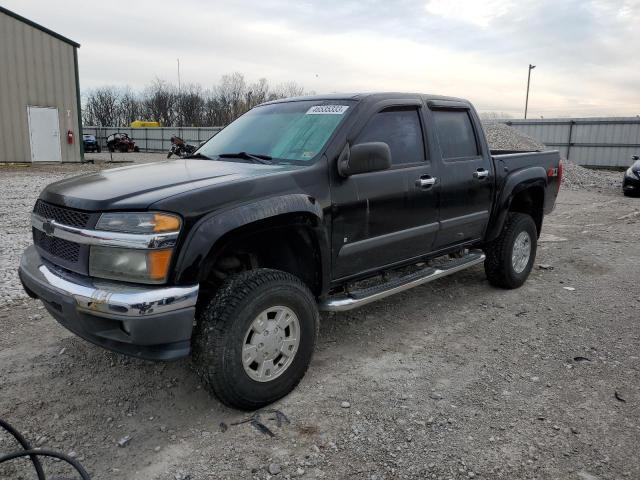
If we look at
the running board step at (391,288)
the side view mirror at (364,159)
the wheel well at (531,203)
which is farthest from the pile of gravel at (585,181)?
the side view mirror at (364,159)

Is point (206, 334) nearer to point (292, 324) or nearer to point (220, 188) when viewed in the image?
point (292, 324)

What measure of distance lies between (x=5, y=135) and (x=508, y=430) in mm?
20727

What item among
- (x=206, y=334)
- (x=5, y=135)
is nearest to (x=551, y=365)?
(x=206, y=334)

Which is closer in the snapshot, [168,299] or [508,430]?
[168,299]

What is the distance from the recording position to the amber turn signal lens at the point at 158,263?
2.49m

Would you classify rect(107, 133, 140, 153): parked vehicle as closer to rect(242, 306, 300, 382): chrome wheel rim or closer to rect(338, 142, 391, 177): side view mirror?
rect(338, 142, 391, 177): side view mirror

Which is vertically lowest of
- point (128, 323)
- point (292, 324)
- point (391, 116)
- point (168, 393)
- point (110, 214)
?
point (168, 393)

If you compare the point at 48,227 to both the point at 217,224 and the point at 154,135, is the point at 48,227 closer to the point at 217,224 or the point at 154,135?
the point at 217,224

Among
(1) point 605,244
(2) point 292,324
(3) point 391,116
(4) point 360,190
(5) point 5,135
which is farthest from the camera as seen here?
(5) point 5,135

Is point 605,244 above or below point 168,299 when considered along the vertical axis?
below

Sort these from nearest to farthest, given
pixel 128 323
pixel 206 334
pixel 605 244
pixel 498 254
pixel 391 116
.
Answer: pixel 128 323 < pixel 206 334 < pixel 391 116 < pixel 498 254 < pixel 605 244

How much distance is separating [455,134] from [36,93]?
19.4m

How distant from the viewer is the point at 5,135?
18.5m

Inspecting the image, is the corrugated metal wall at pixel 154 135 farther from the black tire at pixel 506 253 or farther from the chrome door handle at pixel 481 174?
the chrome door handle at pixel 481 174
